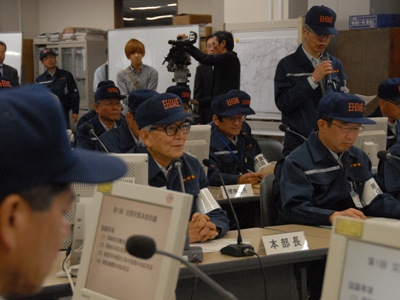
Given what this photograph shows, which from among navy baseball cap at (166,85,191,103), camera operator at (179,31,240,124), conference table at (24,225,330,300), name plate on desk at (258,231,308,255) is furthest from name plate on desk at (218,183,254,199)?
camera operator at (179,31,240,124)

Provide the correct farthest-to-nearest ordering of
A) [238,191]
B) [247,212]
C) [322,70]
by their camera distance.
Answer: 1. [247,212]
2. [322,70]
3. [238,191]

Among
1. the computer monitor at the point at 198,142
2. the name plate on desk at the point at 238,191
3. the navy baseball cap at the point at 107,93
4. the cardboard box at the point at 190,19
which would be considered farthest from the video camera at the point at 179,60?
the cardboard box at the point at 190,19

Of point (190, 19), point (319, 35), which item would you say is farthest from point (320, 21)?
point (190, 19)

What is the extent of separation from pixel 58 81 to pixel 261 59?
322 centimetres

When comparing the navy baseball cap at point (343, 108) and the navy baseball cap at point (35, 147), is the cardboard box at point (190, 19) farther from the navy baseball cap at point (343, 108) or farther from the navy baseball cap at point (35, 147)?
the navy baseball cap at point (35, 147)

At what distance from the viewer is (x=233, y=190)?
389cm

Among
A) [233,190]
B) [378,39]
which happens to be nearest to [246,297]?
[233,190]

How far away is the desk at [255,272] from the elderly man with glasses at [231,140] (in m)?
1.62

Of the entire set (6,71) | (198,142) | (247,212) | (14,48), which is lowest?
(247,212)

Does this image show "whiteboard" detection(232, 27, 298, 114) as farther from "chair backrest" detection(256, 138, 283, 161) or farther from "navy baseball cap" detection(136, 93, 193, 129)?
"navy baseball cap" detection(136, 93, 193, 129)

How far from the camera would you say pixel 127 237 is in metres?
1.59

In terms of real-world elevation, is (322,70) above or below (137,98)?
above

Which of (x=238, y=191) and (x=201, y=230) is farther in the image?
(x=238, y=191)

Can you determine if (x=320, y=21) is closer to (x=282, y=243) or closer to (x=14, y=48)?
(x=282, y=243)
